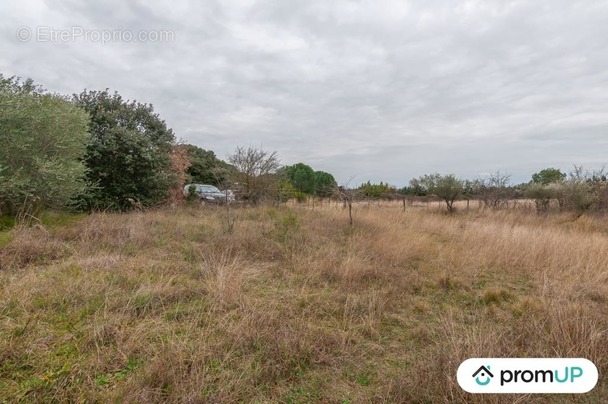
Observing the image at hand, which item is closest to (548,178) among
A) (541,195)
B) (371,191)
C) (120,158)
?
(541,195)

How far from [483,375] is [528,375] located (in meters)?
0.37

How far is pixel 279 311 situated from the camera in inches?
139

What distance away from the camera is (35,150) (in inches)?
287

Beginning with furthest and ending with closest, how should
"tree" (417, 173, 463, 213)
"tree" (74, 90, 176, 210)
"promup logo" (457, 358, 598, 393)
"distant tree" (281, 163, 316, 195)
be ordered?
"distant tree" (281, 163, 316, 195) → "tree" (417, 173, 463, 213) → "tree" (74, 90, 176, 210) → "promup logo" (457, 358, 598, 393)

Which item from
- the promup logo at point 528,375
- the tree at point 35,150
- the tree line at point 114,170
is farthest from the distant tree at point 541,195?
the tree at point 35,150

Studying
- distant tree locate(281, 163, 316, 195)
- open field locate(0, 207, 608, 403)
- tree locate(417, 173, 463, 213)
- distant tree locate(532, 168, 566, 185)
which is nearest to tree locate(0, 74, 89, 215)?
open field locate(0, 207, 608, 403)

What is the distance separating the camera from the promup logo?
209 cm

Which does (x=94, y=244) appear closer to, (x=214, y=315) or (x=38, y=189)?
(x=38, y=189)

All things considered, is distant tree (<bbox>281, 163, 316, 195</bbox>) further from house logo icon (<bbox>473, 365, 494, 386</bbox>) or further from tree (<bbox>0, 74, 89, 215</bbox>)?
house logo icon (<bbox>473, 365, 494, 386</bbox>)

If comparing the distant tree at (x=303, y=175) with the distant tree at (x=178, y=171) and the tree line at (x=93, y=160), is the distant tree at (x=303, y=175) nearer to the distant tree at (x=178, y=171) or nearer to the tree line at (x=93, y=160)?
the tree line at (x=93, y=160)

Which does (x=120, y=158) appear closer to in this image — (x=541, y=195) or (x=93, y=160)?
(x=93, y=160)

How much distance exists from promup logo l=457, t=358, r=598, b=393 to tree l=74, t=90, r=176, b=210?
1112cm

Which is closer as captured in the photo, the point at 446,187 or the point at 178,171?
the point at 178,171

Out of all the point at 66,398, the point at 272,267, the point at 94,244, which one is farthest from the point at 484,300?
the point at 94,244
